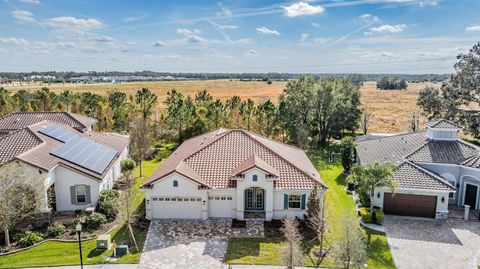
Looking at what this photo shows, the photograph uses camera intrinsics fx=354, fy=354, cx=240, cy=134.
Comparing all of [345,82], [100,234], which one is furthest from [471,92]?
[100,234]

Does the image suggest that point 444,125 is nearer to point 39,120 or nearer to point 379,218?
point 379,218

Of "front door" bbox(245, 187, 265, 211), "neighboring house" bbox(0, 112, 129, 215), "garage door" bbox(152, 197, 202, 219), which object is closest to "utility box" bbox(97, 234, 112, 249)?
"garage door" bbox(152, 197, 202, 219)

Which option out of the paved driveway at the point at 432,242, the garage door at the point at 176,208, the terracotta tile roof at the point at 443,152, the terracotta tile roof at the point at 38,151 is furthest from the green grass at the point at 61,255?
the terracotta tile roof at the point at 443,152

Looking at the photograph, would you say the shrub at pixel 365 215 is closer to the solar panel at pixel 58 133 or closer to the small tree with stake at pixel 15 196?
the small tree with stake at pixel 15 196

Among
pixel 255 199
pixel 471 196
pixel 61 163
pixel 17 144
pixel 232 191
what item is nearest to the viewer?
pixel 232 191

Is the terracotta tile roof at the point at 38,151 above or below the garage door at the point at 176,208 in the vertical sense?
above

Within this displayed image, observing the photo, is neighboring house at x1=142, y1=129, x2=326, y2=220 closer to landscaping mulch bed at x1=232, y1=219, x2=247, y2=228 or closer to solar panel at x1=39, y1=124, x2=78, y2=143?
landscaping mulch bed at x1=232, y1=219, x2=247, y2=228

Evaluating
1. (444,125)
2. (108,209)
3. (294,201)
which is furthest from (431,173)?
(108,209)
